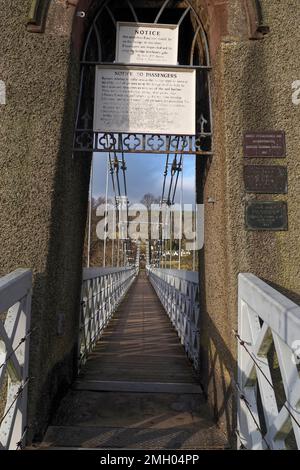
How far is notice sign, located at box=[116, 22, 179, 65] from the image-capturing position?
2.65 m

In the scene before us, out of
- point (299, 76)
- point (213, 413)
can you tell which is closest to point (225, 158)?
point (299, 76)

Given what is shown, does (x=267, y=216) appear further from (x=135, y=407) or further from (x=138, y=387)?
(x=138, y=387)

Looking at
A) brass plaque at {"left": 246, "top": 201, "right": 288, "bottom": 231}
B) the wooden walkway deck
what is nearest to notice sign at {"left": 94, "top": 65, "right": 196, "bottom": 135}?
brass plaque at {"left": 246, "top": 201, "right": 288, "bottom": 231}

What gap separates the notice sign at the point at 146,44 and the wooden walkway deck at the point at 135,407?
2.38 metres

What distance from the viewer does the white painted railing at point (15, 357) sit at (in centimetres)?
169

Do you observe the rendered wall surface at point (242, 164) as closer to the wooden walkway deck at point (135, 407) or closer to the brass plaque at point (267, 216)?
the brass plaque at point (267, 216)

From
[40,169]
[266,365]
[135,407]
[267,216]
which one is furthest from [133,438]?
[40,169]

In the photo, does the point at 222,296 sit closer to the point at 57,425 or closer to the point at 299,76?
the point at 57,425

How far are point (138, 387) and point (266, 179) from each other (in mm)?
1844

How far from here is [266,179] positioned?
223 centimetres

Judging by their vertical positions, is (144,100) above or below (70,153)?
above

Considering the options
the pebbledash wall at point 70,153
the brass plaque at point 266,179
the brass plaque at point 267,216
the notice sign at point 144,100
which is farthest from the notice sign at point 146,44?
the brass plaque at point 267,216

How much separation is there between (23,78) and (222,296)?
178 cm

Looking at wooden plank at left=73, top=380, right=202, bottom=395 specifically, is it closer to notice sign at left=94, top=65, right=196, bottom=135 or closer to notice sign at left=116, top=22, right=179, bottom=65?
notice sign at left=94, top=65, right=196, bottom=135
